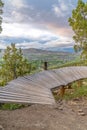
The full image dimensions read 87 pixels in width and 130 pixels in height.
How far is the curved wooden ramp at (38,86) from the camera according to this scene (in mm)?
12398

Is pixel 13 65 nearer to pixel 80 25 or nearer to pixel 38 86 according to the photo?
pixel 80 25

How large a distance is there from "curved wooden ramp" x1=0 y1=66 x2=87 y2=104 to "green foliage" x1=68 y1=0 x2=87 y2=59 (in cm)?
701

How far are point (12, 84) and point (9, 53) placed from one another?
2051 centimetres

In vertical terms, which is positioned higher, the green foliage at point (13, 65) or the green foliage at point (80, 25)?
the green foliage at point (80, 25)

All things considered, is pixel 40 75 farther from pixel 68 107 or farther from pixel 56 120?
pixel 56 120

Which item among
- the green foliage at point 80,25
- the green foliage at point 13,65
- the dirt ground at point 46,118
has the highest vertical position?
the green foliage at point 80,25

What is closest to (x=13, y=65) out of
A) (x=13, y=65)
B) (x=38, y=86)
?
(x=13, y=65)

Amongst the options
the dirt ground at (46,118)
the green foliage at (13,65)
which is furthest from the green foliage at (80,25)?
the dirt ground at (46,118)

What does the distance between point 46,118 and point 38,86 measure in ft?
10.9

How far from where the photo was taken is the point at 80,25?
32.7 meters

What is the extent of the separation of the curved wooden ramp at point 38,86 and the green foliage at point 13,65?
33.5ft

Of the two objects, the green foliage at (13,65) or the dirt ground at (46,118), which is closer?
the dirt ground at (46,118)

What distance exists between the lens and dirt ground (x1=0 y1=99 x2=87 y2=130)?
40.6 ft

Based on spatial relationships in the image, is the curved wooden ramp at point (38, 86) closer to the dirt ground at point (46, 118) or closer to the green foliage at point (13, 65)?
the dirt ground at point (46, 118)
